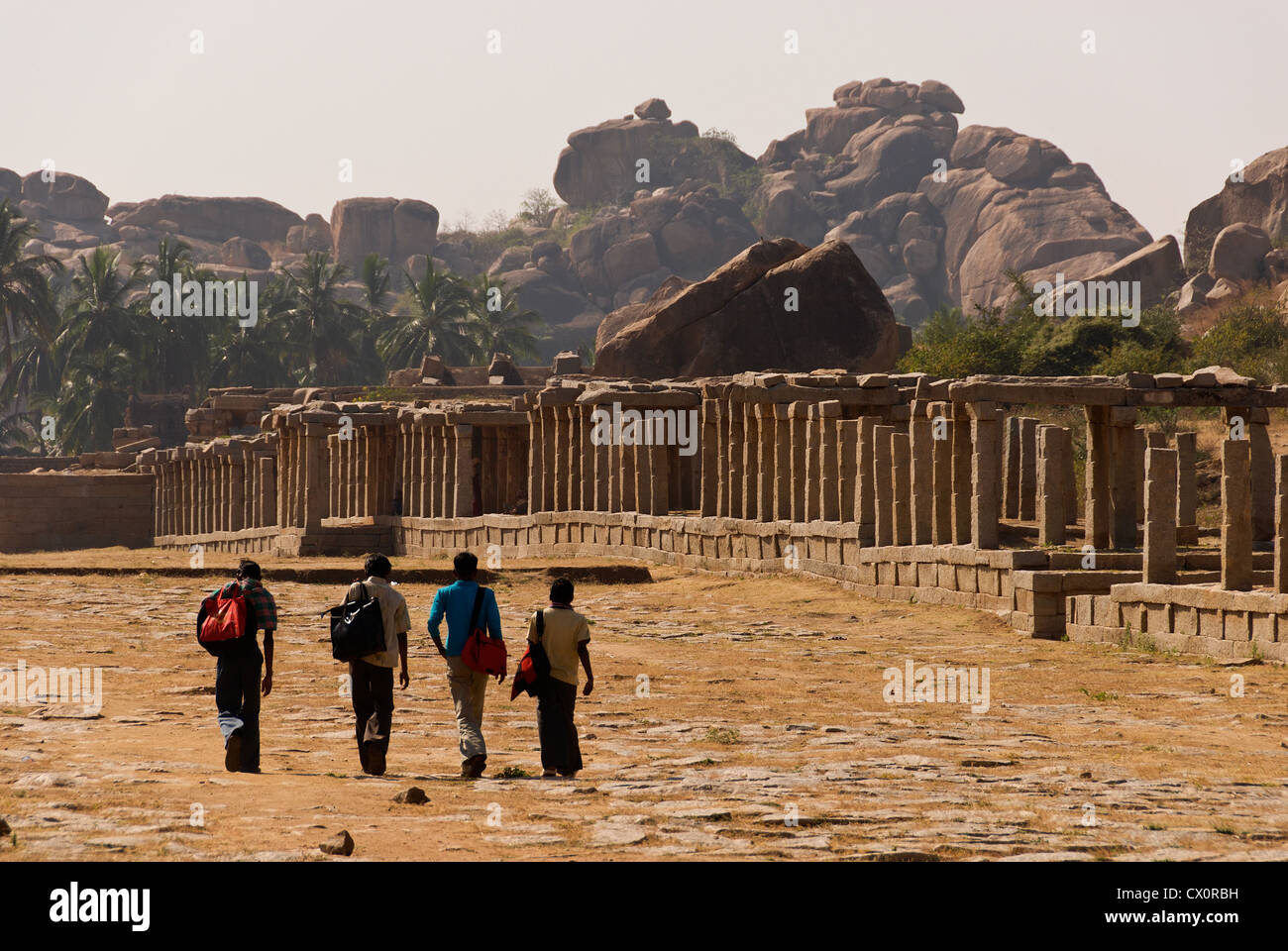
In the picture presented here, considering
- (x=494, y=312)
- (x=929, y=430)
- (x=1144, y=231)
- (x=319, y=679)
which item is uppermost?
(x=1144, y=231)

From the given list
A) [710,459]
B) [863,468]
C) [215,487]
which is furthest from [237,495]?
[863,468]

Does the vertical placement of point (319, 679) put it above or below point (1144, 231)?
below

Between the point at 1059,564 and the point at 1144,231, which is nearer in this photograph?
the point at 1059,564

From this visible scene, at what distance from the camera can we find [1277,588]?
648 inches

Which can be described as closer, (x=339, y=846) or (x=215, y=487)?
(x=339, y=846)

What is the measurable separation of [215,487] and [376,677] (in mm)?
35821

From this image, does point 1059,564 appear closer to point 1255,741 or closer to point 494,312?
point 1255,741

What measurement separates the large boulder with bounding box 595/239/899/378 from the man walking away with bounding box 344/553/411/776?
28.5 m

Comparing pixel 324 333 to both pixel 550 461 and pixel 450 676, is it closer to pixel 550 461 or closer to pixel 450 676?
pixel 550 461

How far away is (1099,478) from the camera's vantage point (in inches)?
921

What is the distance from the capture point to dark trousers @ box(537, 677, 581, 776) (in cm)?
1143
